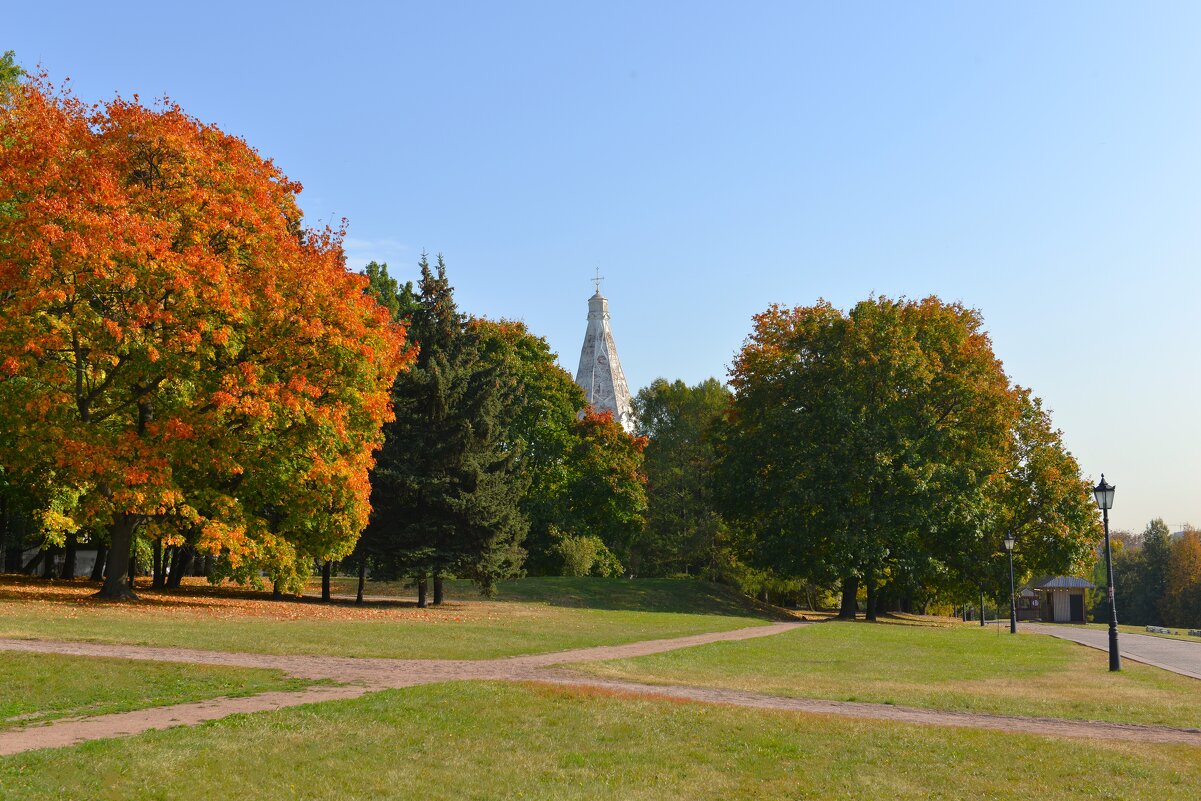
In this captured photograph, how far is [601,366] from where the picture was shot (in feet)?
339

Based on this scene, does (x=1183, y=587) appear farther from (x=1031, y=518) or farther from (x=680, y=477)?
(x=680, y=477)

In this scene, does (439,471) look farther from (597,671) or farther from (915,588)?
(915,588)

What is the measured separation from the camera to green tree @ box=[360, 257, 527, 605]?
3512 cm

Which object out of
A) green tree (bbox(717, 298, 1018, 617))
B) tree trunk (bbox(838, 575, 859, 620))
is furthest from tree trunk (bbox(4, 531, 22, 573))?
tree trunk (bbox(838, 575, 859, 620))

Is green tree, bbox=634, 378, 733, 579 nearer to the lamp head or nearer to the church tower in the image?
the church tower

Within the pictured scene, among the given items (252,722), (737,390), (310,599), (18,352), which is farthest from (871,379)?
(252,722)

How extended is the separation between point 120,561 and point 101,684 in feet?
58.0

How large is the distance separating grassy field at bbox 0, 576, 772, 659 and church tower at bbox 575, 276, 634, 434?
55759 millimetres

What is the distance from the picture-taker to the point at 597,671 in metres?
17.6

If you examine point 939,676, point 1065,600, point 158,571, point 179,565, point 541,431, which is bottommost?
point 1065,600

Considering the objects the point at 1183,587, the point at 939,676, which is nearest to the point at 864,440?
the point at 939,676

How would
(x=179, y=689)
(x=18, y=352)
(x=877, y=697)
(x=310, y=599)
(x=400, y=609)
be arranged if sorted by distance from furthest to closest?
(x=310, y=599) → (x=400, y=609) → (x=18, y=352) → (x=877, y=697) → (x=179, y=689)

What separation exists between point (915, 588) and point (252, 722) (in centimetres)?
Result: 4008

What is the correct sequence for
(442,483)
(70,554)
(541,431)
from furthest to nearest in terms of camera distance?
(541,431), (70,554), (442,483)
